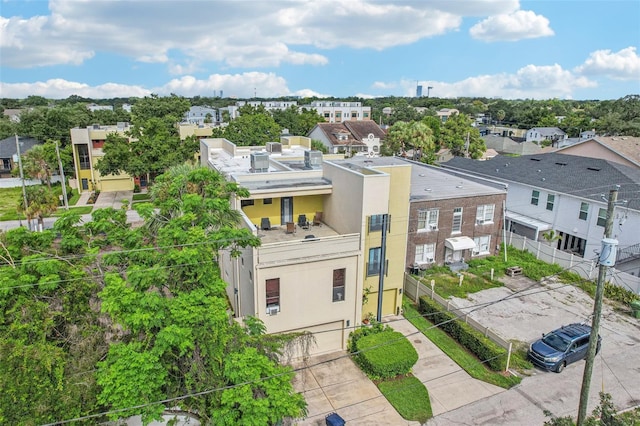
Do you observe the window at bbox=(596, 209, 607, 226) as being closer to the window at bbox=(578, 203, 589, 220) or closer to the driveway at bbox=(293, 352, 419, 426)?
the window at bbox=(578, 203, 589, 220)

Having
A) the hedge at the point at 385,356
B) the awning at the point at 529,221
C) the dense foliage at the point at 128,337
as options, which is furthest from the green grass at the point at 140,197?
the awning at the point at 529,221

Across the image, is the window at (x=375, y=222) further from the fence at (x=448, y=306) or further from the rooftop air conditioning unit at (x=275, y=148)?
the rooftop air conditioning unit at (x=275, y=148)

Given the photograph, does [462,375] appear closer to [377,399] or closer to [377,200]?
[377,399]

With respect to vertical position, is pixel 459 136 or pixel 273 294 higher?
pixel 459 136

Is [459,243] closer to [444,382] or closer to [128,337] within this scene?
[444,382]

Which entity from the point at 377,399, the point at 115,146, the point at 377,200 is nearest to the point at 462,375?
the point at 377,399

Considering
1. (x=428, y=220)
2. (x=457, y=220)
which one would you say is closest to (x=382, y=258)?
(x=428, y=220)

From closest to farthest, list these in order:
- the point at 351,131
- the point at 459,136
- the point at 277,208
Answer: the point at 277,208
the point at 459,136
the point at 351,131
